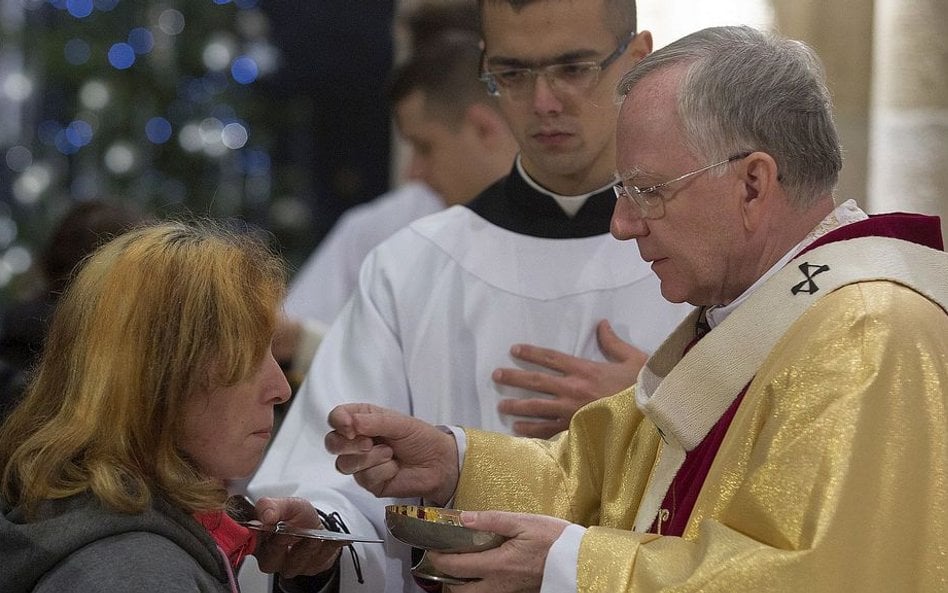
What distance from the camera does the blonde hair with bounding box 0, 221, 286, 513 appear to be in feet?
6.84

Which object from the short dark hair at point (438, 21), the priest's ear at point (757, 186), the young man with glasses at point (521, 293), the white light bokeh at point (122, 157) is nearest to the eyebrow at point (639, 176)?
the priest's ear at point (757, 186)

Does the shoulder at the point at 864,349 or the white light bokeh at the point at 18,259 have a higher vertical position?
the shoulder at the point at 864,349

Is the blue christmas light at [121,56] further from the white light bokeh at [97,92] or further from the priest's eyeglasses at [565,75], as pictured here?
the priest's eyeglasses at [565,75]

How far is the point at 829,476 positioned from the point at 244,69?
7.84 m

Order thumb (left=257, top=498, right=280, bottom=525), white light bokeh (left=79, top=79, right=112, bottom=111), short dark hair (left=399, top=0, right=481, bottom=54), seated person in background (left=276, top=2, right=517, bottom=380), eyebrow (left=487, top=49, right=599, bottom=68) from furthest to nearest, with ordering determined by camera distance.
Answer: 1. white light bokeh (left=79, top=79, right=112, bottom=111)
2. short dark hair (left=399, top=0, right=481, bottom=54)
3. seated person in background (left=276, top=2, right=517, bottom=380)
4. eyebrow (left=487, top=49, right=599, bottom=68)
5. thumb (left=257, top=498, right=280, bottom=525)

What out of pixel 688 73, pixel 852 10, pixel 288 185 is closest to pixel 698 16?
pixel 852 10

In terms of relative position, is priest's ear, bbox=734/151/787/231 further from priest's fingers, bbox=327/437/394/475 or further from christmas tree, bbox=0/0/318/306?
christmas tree, bbox=0/0/318/306

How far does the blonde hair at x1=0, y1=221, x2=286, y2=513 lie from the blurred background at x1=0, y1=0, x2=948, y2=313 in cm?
541

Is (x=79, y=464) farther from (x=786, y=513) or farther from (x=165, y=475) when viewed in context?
(x=786, y=513)

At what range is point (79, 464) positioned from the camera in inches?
82.6

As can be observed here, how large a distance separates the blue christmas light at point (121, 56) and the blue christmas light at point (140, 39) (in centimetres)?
3

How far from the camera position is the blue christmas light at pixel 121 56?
886 cm

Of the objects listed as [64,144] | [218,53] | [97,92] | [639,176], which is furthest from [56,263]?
[64,144]

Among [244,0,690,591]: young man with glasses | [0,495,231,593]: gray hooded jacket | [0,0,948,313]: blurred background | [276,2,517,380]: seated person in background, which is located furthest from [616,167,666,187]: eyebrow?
[0,0,948,313]: blurred background
